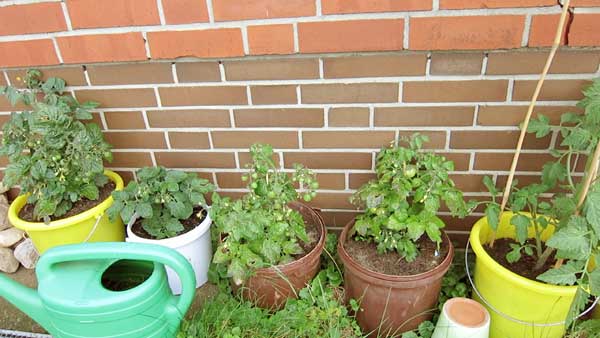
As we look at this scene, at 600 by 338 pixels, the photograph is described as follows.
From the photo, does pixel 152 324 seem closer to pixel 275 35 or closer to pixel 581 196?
pixel 275 35

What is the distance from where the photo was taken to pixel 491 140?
1503 mm

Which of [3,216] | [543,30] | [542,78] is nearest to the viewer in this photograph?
[542,78]

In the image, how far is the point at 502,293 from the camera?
4.42 feet

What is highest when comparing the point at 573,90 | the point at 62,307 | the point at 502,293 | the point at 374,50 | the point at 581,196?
the point at 374,50

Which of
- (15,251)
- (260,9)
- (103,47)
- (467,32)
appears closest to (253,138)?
(260,9)

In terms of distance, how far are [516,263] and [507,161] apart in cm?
34

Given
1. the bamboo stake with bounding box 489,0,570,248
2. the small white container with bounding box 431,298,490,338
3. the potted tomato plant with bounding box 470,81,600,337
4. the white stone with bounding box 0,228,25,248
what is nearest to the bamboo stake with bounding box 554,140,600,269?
the potted tomato plant with bounding box 470,81,600,337

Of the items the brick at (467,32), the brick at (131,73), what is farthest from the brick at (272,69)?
the brick at (467,32)

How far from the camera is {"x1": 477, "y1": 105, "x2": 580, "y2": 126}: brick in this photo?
4.65 feet

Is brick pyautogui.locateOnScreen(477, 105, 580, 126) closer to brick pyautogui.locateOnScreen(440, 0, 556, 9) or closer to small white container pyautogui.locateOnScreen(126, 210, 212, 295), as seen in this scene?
brick pyautogui.locateOnScreen(440, 0, 556, 9)

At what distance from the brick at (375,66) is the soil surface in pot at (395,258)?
562 mm

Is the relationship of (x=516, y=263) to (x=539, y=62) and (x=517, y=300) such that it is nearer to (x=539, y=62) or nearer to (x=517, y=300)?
(x=517, y=300)

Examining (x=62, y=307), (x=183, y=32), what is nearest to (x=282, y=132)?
(x=183, y=32)

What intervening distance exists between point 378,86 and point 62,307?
1.12m
